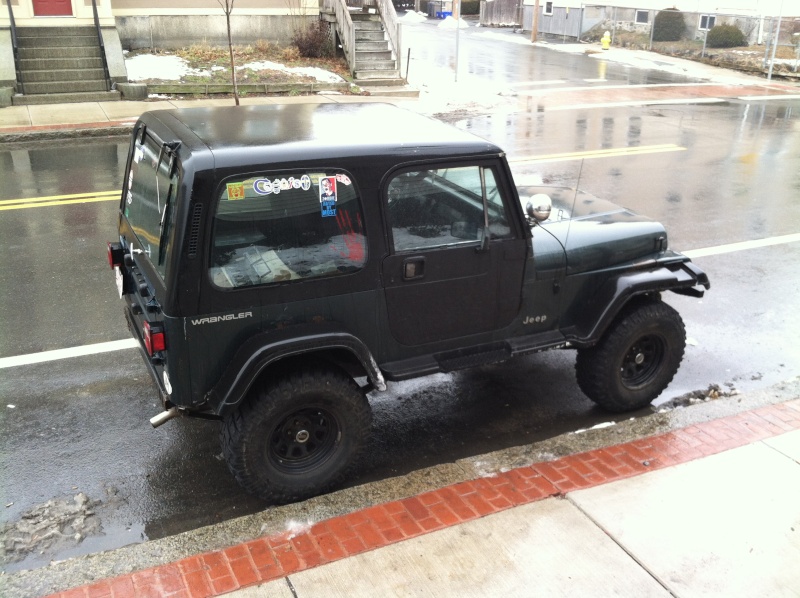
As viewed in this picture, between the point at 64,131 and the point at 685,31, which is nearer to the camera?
the point at 64,131

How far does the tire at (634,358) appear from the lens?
5.22 metres

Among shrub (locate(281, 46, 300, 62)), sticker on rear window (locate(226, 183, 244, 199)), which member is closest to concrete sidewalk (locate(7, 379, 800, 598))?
sticker on rear window (locate(226, 183, 244, 199))

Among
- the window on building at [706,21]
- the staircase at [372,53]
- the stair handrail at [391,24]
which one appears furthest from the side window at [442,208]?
the window on building at [706,21]

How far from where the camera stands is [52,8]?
1794 centimetres

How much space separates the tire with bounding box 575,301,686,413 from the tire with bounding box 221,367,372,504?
1723 mm

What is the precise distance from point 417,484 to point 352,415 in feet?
1.83

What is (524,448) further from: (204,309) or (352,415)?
(204,309)

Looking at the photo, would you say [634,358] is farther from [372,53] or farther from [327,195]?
[372,53]

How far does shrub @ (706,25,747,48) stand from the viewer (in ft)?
91.6

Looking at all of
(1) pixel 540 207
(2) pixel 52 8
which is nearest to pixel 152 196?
(1) pixel 540 207

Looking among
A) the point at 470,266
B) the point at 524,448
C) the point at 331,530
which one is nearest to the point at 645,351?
the point at 524,448

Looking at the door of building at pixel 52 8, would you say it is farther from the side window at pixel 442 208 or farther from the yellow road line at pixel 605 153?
the side window at pixel 442 208

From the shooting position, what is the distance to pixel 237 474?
426cm

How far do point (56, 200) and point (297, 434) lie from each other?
7.33m
